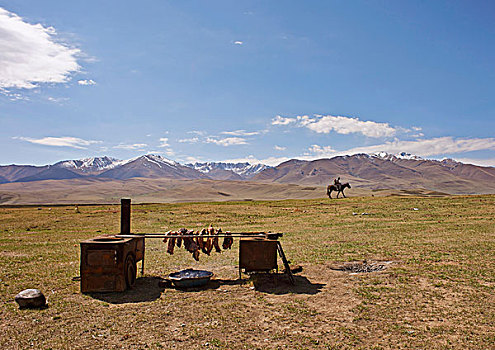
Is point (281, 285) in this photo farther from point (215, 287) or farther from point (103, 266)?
point (103, 266)

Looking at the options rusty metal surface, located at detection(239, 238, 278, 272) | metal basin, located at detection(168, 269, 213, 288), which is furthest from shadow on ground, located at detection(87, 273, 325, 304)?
rusty metal surface, located at detection(239, 238, 278, 272)

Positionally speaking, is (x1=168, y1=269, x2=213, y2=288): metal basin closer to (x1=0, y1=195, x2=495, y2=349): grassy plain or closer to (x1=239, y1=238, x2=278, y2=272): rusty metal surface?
(x1=0, y1=195, x2=495, y2=349): grassy plain

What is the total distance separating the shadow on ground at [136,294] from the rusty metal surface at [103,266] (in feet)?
0.67

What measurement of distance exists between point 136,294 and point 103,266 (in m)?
1.54

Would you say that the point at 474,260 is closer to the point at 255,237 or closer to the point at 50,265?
the point at 255,237

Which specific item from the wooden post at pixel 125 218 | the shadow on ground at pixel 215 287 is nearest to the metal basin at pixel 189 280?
the shadow on ground at pixel 215 287

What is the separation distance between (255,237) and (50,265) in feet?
34.5

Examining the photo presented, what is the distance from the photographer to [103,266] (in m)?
12.4

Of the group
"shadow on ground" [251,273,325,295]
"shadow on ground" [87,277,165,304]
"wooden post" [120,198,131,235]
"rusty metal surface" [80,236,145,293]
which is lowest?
"shadow on ground" [87,277,165,304]

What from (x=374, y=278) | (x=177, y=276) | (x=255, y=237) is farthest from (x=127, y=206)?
(x=374, y=278)

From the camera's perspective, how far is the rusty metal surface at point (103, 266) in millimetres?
12297

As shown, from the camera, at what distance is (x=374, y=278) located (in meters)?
13.9

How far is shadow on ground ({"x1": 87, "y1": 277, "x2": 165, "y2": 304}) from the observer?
38.5 feet

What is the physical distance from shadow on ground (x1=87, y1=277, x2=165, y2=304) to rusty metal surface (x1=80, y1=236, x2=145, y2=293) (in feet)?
0.67
